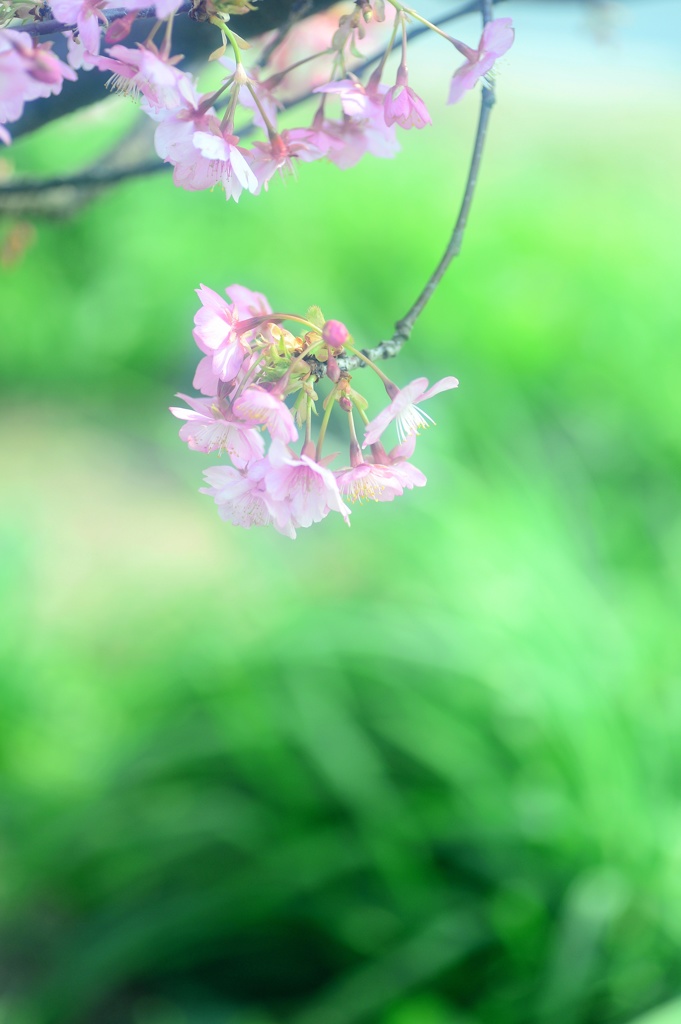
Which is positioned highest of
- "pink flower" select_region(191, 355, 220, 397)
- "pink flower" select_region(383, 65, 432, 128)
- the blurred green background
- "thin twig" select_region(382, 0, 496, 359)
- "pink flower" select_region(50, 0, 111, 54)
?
"pink flower" select_region(50, 0, 111, 54)

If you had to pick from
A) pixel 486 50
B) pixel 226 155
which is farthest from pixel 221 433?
pixel 486 50

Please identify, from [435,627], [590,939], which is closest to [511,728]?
[435,627]

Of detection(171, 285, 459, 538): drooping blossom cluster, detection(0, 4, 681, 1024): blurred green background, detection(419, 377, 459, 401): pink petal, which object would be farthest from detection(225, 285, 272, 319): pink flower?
detection(0, 4, 681, 1024): blurred green background

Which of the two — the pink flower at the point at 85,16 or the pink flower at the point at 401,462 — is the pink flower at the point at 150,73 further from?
the pink flower at the point at 401,462

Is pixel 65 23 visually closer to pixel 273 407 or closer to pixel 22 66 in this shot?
pixel 22 66

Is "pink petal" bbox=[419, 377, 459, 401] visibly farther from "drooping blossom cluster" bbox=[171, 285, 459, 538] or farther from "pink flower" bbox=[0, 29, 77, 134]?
"pink flower" bbox=[0, 29, 77, 134]

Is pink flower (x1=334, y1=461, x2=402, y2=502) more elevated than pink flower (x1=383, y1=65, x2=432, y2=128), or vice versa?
pink flower (x1=383, y1=65, x2=432, y2=128)
